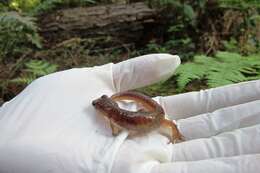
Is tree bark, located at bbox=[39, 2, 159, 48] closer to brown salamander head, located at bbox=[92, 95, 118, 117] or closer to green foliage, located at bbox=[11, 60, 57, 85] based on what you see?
green foliage, located at bbox=[11, 60, 57, 85]

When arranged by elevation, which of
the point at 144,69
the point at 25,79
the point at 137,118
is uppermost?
the point at 144,69

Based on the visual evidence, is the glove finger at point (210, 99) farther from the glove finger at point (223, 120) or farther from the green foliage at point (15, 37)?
the green foliage at point (15, 37)

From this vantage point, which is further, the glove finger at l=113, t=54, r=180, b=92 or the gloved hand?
the glove finger at l=113, t=54, r=180, b=92

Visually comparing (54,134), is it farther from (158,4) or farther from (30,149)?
(158,4)

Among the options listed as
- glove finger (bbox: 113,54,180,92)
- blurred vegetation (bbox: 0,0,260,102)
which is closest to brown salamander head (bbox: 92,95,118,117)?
glove finger (bbox: 113,54,180,92)

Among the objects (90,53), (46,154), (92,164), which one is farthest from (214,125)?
(90,53)

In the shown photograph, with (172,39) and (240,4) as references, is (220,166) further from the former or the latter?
(172,39)

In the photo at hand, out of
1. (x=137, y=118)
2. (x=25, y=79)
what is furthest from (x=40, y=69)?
(x=137, y=118)

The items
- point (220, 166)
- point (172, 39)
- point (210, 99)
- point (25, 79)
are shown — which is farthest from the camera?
point (172, 39)

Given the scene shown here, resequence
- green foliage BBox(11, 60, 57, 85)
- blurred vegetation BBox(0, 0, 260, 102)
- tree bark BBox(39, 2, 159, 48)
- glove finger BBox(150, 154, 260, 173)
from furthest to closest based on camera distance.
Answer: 1. tree bark BBox(39, 2, 159, 48)
2. blurred vegetation BBox(0, 0, 260, 102)
3. green foliage BBox(11, 60, 57, 85)
4. glove finger BBox(150, 154, 260, 173)
